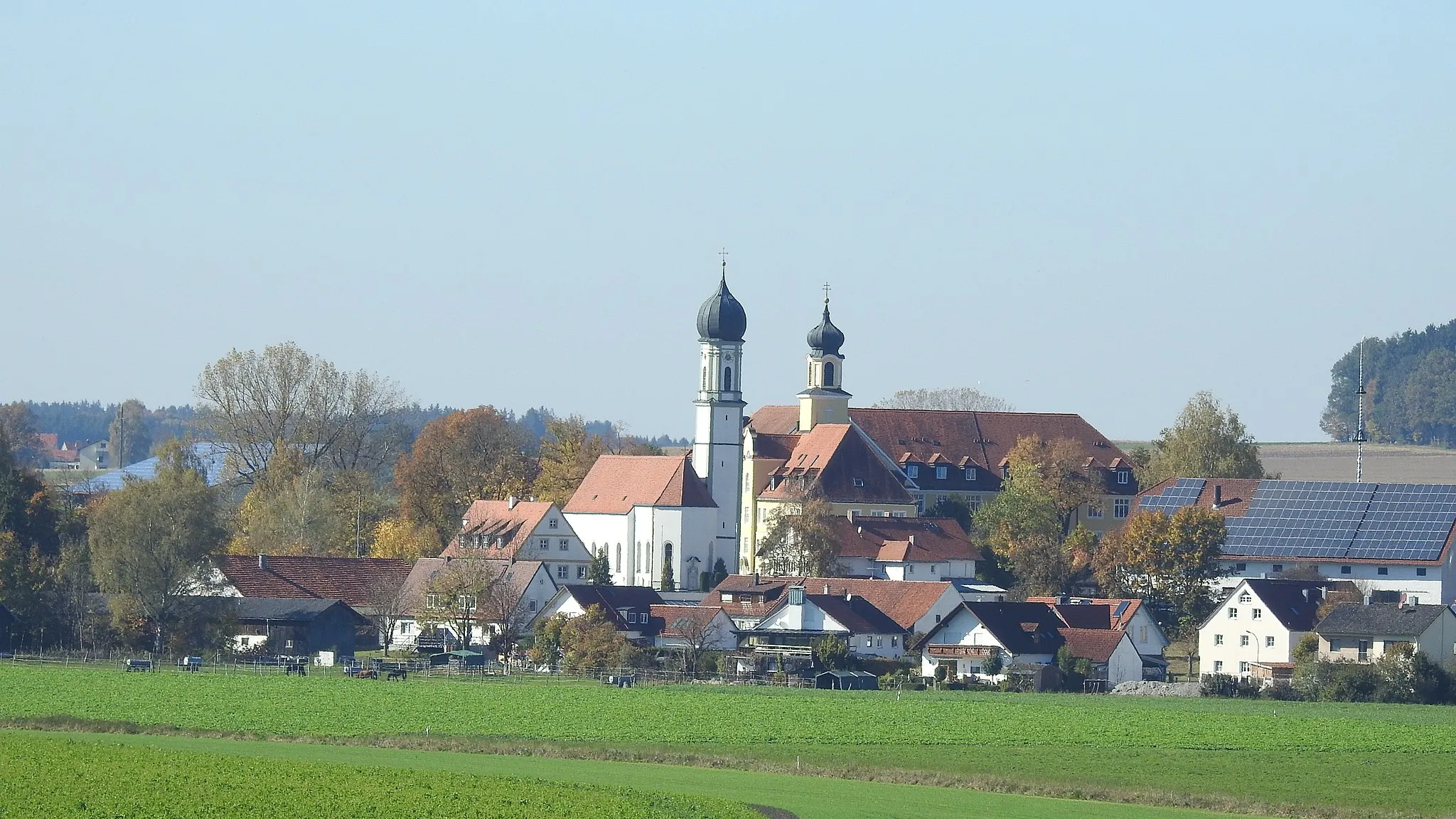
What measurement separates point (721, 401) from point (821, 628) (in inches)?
1026

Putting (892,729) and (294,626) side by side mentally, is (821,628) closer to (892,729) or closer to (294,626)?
(294,626)

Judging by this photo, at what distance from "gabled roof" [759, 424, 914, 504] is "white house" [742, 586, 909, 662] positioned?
20.8 metres

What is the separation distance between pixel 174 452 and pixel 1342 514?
5514cm

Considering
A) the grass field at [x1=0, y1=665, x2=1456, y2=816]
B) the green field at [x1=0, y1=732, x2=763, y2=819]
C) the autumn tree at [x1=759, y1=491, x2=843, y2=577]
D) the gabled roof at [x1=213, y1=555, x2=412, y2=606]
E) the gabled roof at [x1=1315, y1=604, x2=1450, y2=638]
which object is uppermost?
the autumn tree at [x1=759, y1=491, x2=843, y2=577]

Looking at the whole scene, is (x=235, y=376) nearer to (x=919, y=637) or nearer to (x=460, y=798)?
(x=919, y=637)

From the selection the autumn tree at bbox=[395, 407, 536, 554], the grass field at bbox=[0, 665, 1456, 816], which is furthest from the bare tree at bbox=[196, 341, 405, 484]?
Result: the grass field at bbox=[0, 665, 1456, 816]

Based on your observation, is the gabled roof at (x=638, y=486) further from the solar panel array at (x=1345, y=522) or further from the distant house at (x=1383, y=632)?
the distant house at (x=1383, y=632)

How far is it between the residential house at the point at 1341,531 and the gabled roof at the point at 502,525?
78.8ft

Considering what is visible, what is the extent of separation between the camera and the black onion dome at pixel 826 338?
4626 inches

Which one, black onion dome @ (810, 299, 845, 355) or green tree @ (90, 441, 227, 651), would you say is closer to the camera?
green tree @ (90, 441, 227, 651)

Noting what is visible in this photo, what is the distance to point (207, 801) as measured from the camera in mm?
36719

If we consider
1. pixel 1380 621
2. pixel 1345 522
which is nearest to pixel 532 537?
pixel 1345 522

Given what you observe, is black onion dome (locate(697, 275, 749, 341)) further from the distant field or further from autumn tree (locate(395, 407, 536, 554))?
the distant field

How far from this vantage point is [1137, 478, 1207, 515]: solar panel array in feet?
320
